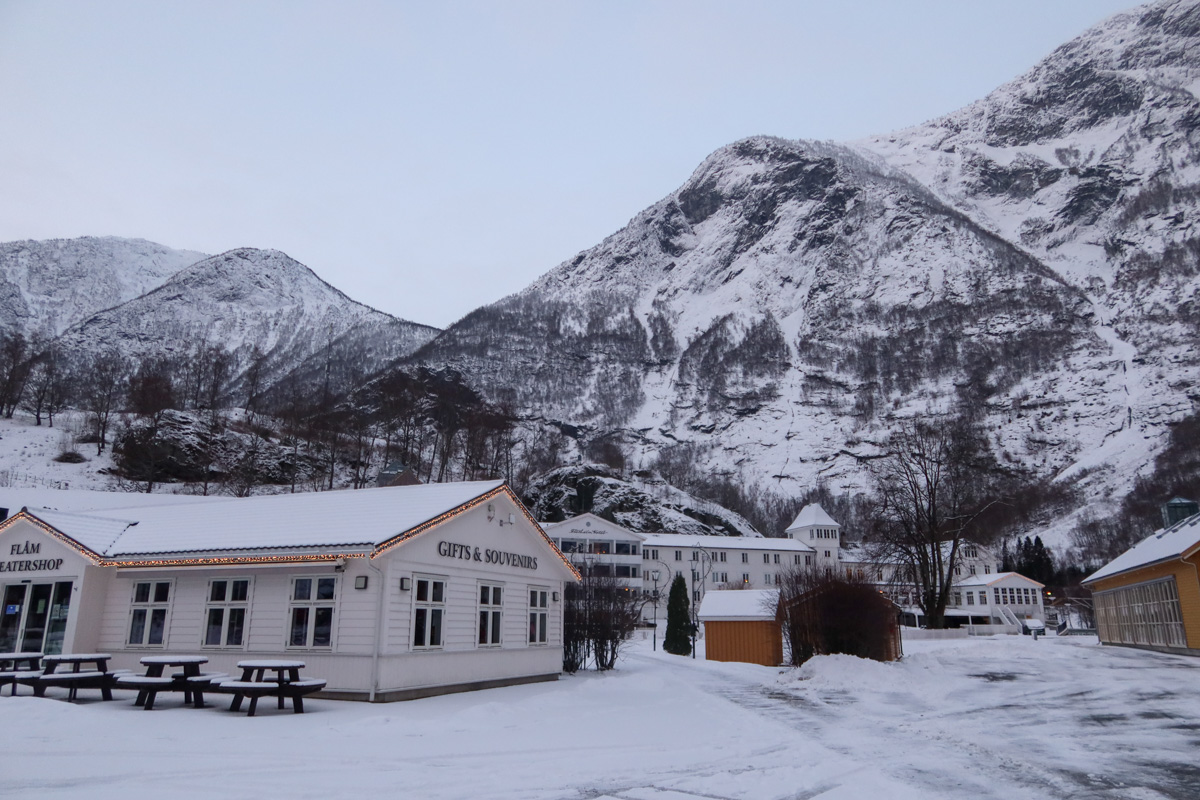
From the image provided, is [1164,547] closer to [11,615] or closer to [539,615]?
[539,615]

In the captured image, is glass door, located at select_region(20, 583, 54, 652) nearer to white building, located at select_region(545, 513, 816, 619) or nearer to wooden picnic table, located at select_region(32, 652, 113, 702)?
wooden picnic table, located at select_region(32, 652, 113, 702)

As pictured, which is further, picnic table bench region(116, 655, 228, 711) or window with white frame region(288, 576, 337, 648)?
window with white frame region(288, 576, 337, 648)

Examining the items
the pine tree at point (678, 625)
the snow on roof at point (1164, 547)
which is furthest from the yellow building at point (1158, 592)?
the pine tree at point (678, 625)

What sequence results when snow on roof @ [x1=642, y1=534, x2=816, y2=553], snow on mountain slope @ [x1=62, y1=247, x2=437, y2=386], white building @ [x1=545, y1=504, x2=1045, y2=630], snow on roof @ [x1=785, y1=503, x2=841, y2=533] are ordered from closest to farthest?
white building @ [x1=545, y1=504, x2=1045, y2=630]
snow on roof @ [x1=642, y1=534, x2=816, y2=553]
snow on roof @ [x1=785, y1=503, x2=841, y2=533]
snow on mountain slope @ [x1=62, y1=247, x2=437, y2=386]

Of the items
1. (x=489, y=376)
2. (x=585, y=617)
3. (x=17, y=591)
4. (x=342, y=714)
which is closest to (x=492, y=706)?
(x=342, y=714)

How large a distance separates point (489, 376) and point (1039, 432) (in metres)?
103

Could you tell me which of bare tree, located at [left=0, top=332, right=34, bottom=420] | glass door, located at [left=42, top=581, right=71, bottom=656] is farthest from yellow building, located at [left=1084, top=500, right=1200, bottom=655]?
bare tree, located at [left=0, top=332, right=34, bottom=420]

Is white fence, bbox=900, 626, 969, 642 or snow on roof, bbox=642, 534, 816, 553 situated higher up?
snow on roof, bbox=642, 534, 816, 553

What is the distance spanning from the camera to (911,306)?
181 m

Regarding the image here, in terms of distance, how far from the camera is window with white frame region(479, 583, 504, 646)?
19.2m

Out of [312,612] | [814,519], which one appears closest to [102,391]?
[312,612]

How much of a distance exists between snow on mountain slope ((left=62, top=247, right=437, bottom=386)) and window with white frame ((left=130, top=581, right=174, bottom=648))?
141 metres

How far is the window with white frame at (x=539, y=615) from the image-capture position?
21516 millimetres

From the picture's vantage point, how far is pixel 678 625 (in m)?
39.7
